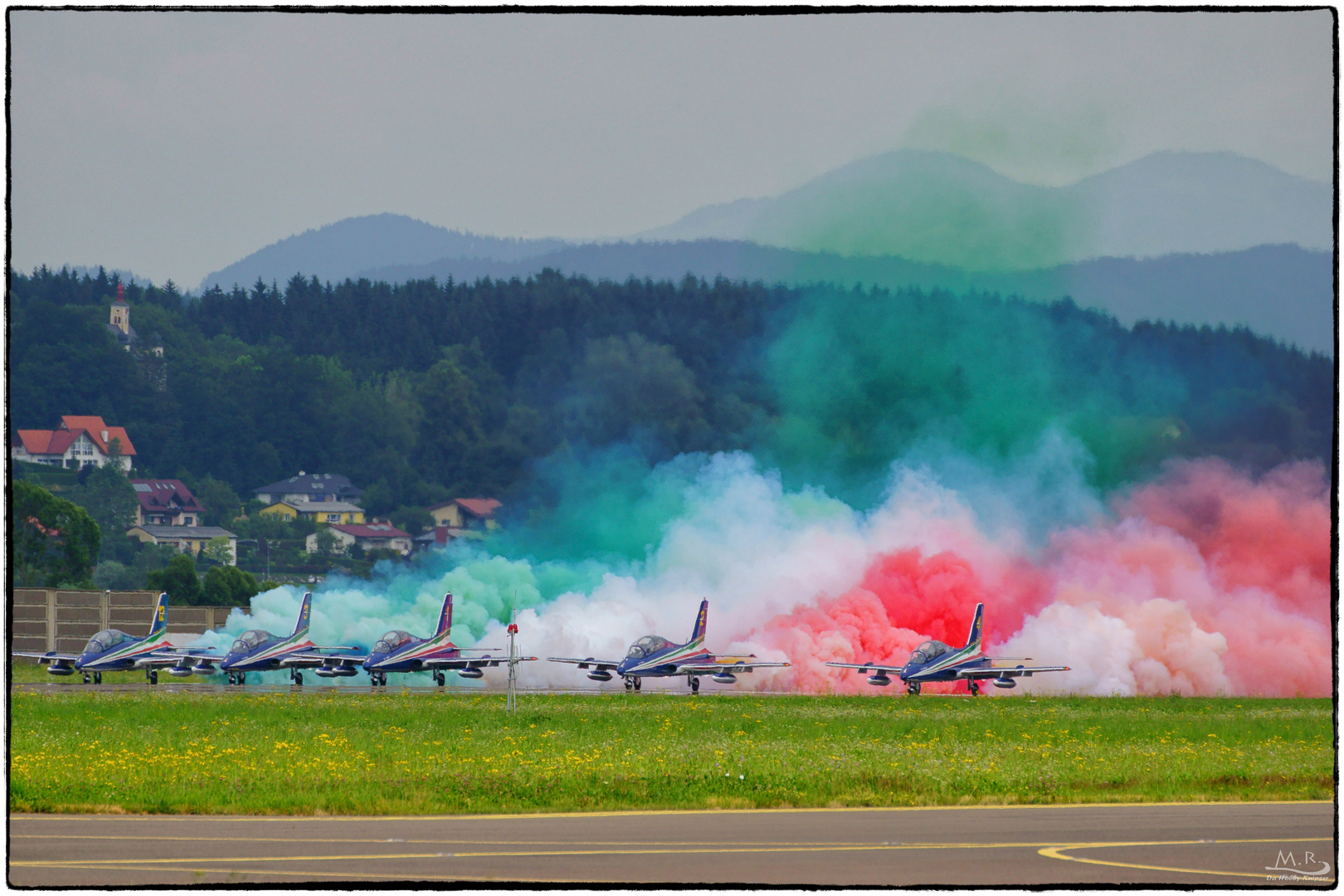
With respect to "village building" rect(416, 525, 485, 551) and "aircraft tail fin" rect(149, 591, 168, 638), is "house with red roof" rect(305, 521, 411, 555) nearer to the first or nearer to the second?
"village building" rect(416, 525, 485, 551)

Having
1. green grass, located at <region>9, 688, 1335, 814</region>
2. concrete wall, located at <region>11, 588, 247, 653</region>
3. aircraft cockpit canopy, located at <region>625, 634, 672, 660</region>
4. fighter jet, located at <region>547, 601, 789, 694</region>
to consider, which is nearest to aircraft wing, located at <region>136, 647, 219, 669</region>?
concrete wall, located at <region>11, 588, 247, 653</region>

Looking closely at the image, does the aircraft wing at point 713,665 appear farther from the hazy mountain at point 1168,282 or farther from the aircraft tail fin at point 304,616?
the hazy mountain at point 1168,282

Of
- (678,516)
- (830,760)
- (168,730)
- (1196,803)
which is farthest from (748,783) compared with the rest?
(678,516)

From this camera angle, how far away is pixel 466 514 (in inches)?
6186

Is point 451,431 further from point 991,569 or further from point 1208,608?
point 1208,608

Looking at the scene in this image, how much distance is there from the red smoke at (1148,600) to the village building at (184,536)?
338ft

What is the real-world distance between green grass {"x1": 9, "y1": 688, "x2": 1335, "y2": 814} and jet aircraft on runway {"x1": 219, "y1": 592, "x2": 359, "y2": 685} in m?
23.1

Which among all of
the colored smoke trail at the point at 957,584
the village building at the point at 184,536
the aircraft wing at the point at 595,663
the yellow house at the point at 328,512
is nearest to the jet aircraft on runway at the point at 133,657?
the colored smoke trail at the point at 957,584

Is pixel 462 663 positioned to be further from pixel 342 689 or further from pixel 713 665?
pixel 713 665

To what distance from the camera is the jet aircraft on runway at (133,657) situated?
8462 cm

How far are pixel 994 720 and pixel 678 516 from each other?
158 feet

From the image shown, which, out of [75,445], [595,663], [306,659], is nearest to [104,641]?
[306,659]

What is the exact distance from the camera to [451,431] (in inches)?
6368

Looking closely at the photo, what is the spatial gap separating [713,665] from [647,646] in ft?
12.7
